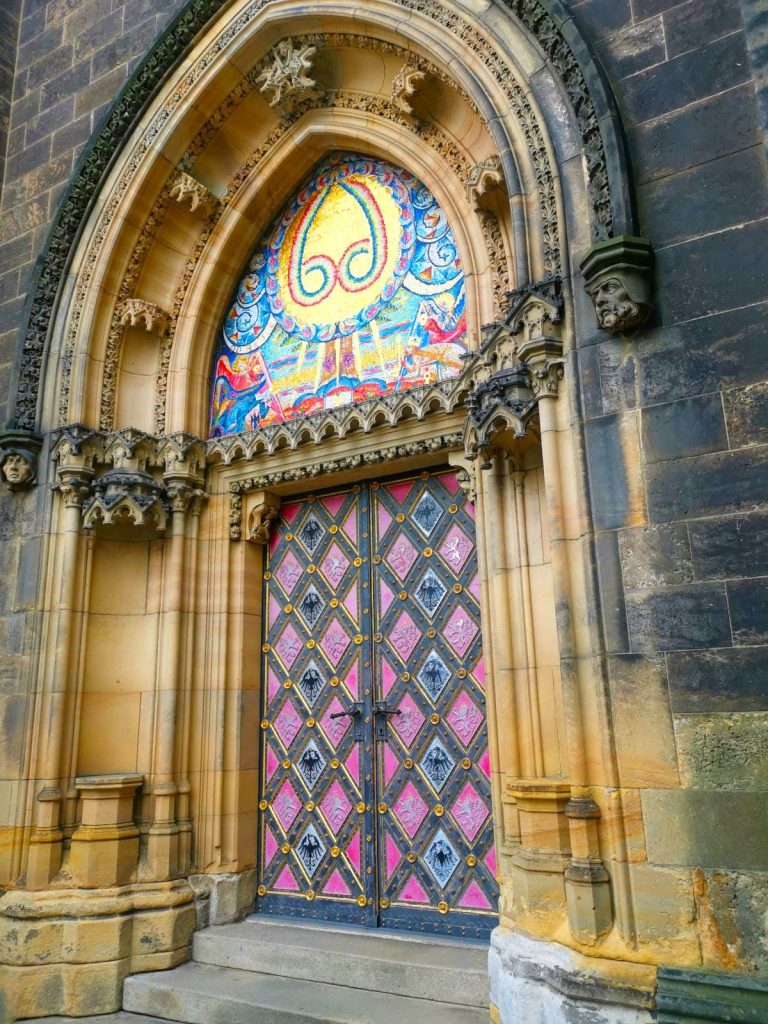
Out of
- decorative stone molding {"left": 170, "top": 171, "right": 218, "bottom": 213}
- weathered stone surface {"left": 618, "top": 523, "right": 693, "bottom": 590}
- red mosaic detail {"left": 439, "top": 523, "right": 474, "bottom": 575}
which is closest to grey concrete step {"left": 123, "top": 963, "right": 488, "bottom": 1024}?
weathered stone surface {"left": 618, "top": 523, "right": 693, "bottom": 590}

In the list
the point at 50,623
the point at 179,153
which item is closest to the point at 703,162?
the point at 179,153

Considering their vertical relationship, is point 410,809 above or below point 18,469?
below

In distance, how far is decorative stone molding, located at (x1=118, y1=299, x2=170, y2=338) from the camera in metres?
6.28

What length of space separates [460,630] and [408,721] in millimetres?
662

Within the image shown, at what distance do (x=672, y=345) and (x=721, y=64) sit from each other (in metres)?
1.34

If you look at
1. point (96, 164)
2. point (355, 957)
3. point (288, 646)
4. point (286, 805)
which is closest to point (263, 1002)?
point (355, 957)

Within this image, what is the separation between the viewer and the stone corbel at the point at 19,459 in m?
5.96

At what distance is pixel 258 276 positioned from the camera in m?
6.65

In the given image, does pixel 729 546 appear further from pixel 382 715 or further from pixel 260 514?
pixel 260 514

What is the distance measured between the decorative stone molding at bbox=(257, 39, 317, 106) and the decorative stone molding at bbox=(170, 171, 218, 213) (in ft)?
2.65

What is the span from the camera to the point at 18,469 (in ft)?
19.6

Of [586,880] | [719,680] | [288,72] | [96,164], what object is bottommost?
[586,880]

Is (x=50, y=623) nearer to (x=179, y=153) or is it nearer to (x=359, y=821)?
(x=359, y=821)

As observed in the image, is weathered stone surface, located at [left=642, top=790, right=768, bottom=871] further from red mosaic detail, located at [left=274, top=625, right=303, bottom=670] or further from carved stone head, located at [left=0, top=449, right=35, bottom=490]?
carved stone head, located at [left=0, top=449, right=35, bottom=490]
